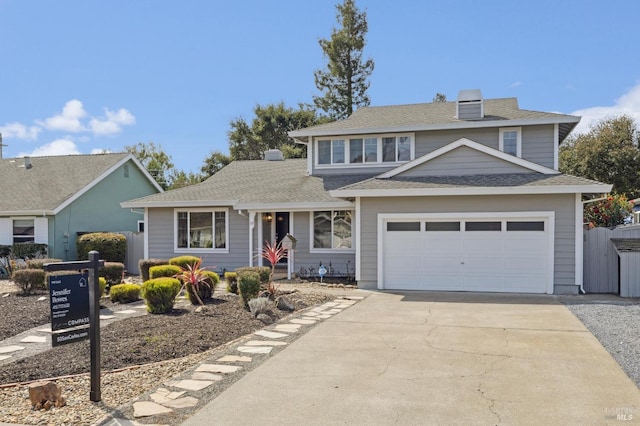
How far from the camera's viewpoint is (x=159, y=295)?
9297mm

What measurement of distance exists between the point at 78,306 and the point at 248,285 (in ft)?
15.9

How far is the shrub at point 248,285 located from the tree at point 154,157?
38.3 meters

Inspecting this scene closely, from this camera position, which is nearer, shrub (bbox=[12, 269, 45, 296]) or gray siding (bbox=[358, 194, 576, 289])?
shrub (bbox=[12, 269, 45, 296])

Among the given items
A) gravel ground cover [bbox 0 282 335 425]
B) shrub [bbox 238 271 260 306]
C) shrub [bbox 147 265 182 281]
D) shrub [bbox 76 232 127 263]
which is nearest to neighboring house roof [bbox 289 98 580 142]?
shrub [bbox 76 232 127 263]

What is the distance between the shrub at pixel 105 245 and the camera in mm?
17938

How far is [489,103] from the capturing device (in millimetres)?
18656

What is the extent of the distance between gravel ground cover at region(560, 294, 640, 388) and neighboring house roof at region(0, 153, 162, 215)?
56.9ft

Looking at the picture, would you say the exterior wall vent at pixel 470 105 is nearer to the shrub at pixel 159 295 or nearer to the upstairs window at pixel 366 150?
the upstairs window at pixel 366 150

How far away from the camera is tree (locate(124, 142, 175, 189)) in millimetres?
46406

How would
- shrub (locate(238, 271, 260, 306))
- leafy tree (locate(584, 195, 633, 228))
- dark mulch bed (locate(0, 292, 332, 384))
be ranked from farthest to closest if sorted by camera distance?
1. leafy tree (locate(584, 195, 633, 228))
2. shrub (locate(238, 271, 260, 306))
3. dark mulch bed (locate(0, 292, 332, 384))

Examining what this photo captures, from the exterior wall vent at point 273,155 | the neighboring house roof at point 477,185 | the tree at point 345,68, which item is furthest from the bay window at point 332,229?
the tree at point 345,68

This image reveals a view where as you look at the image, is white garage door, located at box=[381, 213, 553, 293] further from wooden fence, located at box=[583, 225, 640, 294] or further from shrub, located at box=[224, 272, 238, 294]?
shrub, located at box=[224, 272, 238, 294]

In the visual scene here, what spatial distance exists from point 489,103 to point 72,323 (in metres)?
17.0

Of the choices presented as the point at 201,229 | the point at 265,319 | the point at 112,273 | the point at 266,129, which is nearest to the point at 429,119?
the point at 201,229
